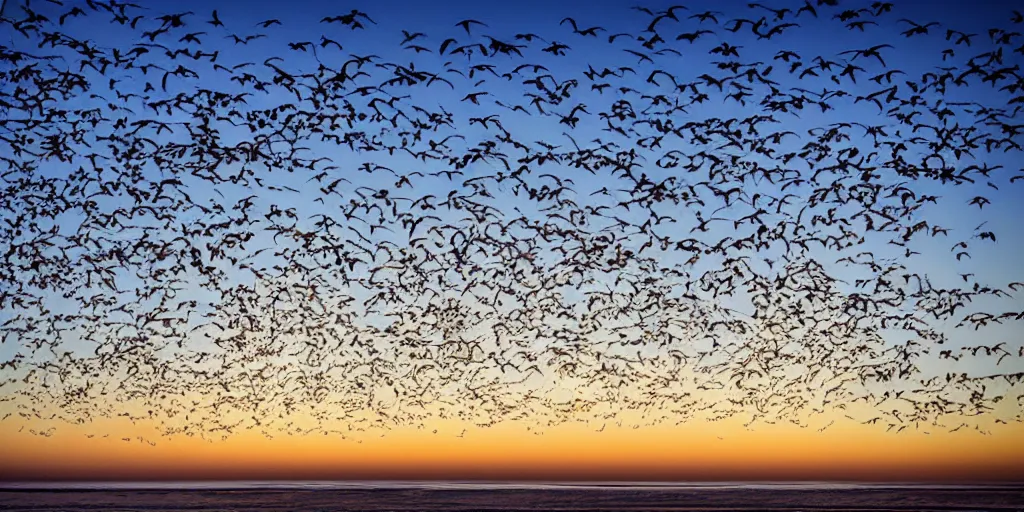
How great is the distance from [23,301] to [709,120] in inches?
247

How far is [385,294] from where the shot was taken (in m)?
11.0

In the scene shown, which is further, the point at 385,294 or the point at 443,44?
the point at 385,294

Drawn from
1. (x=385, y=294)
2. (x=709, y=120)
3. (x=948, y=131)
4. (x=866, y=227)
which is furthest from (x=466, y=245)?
(x=948, y=131)

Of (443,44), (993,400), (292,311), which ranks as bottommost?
(993,400)

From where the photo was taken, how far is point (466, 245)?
1082 cm

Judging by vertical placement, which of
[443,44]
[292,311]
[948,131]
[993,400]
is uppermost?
[443,44]

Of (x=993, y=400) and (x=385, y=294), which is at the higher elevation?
(x=385, y=294)

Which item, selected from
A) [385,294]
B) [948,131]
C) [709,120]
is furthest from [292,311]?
[948,131]

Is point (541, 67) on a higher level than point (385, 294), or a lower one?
higher

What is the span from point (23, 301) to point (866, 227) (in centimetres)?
747

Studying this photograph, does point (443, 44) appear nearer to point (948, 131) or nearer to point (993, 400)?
point (948, 131)

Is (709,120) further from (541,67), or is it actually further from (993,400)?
(993,400)

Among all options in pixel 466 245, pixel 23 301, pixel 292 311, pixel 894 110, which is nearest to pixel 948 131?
pixel 894 110

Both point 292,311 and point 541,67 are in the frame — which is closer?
point 541,67
